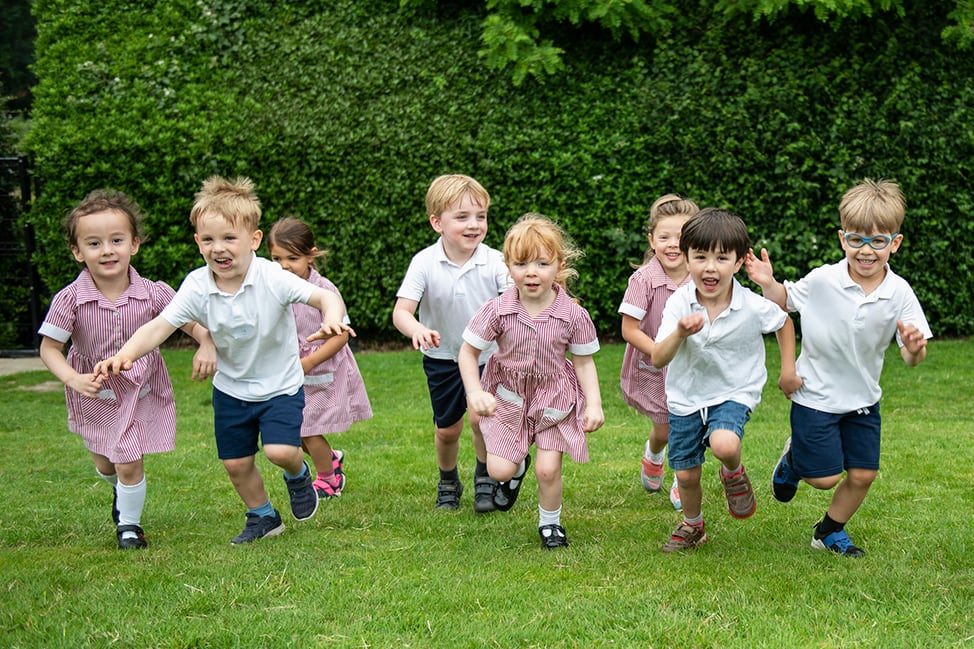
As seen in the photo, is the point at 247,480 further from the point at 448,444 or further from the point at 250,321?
the point at 448,444

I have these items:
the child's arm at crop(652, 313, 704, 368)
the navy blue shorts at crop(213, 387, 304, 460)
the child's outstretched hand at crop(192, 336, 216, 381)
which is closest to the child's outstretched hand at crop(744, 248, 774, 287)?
the child's arm at crop(652, 313, 704, 368)

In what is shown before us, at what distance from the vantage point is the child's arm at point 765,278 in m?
4.67

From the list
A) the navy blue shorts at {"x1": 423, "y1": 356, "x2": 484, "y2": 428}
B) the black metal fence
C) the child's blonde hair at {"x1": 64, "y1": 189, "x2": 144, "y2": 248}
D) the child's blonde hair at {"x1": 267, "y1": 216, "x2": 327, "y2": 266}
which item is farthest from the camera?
the black metal fence

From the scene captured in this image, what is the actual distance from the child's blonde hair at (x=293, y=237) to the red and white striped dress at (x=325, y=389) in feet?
0.52

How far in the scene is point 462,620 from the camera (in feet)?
13.0

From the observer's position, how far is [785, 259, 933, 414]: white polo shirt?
474 centimetres

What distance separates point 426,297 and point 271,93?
6820mm

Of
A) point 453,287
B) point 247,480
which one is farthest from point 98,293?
point 453,287

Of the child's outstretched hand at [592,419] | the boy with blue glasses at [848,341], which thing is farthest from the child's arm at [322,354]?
the boy with blue glasses at [848,341]

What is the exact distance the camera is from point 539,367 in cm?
509

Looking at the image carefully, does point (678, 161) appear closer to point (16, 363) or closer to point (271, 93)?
point (271, 93)

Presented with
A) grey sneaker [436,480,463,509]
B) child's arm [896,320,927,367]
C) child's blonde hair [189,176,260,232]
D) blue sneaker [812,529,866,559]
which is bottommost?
grey sneaker [436,480,463,509]

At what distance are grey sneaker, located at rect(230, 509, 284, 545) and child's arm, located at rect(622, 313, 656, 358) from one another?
1888 mm

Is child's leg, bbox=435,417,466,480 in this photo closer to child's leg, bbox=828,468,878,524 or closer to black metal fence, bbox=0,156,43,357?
child's leg, bbox=828,468,878,524
